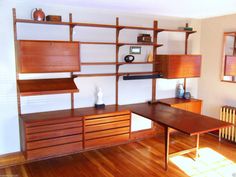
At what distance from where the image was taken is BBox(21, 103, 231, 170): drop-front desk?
331 cm

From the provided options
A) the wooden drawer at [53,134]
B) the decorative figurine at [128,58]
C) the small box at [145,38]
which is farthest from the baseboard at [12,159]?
the small box at [145,38]

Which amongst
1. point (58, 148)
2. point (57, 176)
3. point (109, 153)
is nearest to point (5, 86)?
point (58, 148)

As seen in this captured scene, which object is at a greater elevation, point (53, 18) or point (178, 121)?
point (53, 18)

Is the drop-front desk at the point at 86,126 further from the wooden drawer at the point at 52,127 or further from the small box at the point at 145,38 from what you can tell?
the small box at the point at 145,38

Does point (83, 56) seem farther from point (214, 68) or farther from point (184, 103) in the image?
point (214, 68)

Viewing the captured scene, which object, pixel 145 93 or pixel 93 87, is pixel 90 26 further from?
Answer: pixel 145 93

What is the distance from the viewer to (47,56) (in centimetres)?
345

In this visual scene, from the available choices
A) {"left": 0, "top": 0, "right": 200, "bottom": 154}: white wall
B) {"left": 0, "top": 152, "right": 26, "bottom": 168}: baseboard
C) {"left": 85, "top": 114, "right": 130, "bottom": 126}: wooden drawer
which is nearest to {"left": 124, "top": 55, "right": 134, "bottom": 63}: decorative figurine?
{"left": 0, "top": 0, "right": 200, "bottom": 154}: white wall

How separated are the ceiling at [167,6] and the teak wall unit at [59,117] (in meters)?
0.31

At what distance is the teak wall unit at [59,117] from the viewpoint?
3365 millimetres

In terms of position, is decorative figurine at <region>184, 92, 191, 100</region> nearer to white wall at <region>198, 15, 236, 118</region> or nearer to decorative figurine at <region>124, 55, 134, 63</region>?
white wall at <region>198, 15, 236, 118</region>

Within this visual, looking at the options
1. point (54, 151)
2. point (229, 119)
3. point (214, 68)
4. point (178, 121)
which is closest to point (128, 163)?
point (178, 121)

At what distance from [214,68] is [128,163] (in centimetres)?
267

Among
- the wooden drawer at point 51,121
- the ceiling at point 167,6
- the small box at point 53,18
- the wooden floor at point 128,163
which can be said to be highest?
the ceiling at point 167,6
